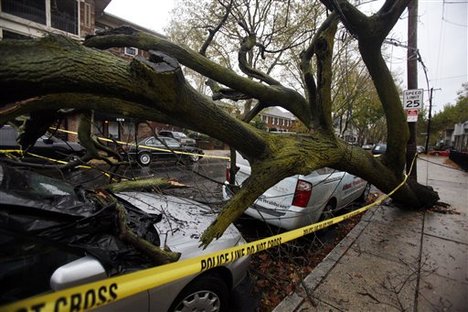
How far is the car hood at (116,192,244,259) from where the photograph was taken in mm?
2365

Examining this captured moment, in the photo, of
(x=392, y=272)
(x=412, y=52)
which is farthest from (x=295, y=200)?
(x=412, y=52)

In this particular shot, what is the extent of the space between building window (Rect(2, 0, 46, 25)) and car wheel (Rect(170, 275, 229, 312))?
735 inches

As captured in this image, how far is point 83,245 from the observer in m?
1.86

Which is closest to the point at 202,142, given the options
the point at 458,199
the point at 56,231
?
the point at 458,199

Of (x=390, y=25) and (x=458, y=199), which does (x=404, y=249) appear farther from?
(x=458, y=199)

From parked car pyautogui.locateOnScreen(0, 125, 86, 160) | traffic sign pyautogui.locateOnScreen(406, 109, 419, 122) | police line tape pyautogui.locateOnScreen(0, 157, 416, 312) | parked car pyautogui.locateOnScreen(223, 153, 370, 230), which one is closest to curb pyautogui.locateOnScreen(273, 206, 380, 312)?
parked car pyautogui.locateOnScreen(223, 153, 370, 230)

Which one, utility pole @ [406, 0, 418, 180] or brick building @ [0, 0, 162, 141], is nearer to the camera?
utility pole @ [406, 0, 418, 180]

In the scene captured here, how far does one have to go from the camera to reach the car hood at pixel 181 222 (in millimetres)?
2365

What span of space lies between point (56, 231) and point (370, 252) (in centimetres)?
388

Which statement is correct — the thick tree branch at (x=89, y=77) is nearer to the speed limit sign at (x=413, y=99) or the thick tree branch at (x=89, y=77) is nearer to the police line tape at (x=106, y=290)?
the police line tape at (x=106, y=290)

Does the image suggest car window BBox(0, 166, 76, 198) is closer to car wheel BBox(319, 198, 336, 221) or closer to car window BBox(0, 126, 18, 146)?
car wheel BBox(319, 198, 336, 221)

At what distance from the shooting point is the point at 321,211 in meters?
4.79

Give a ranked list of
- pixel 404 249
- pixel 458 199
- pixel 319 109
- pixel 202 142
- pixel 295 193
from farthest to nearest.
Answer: pixel 202 142 → pixel 458 199 → pixel 295 193 → pixel 404 249 → pixel 319 109

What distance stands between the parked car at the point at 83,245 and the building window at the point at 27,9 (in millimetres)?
17431
